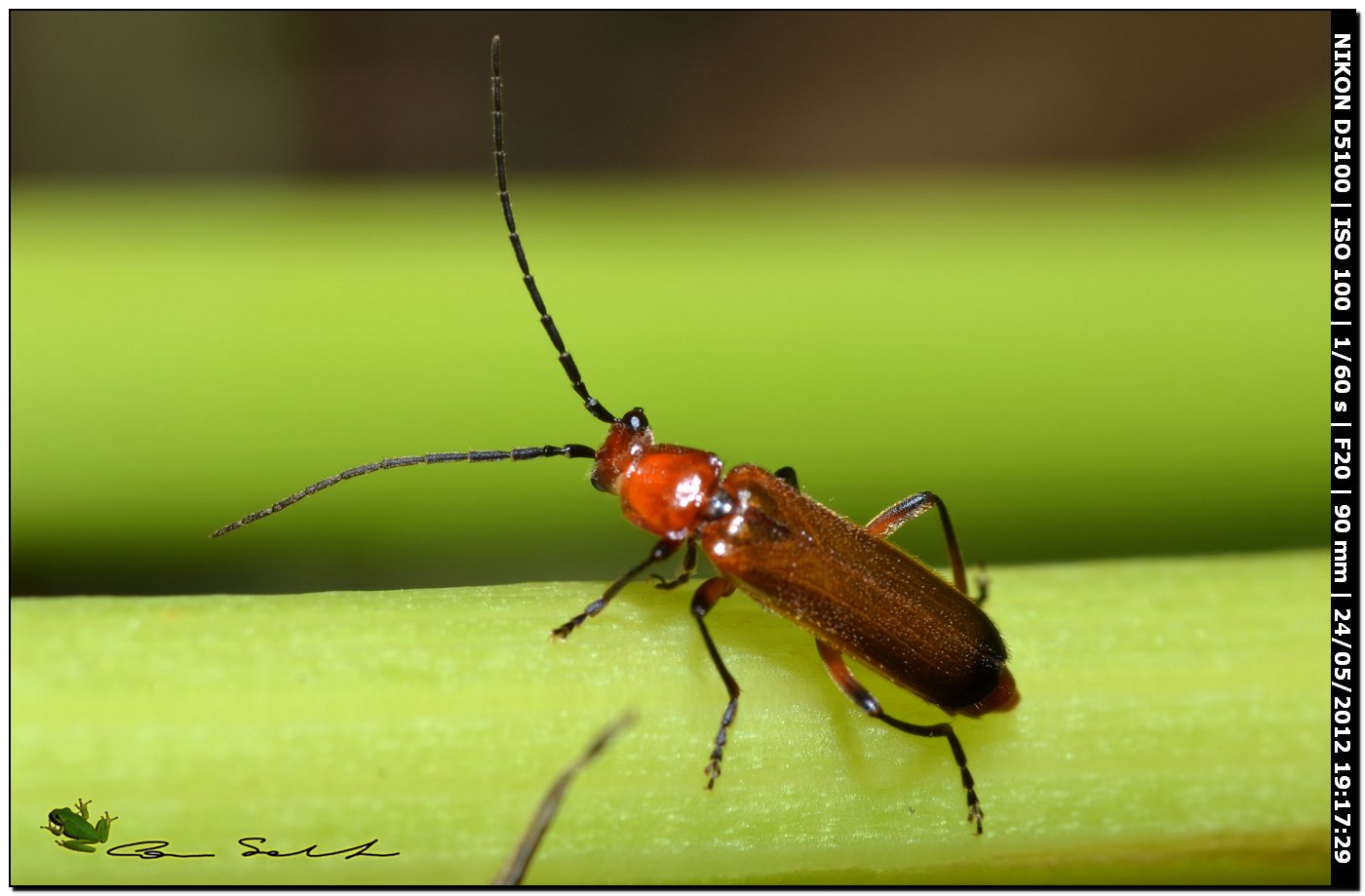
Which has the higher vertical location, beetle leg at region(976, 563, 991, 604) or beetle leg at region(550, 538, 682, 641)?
beetle leg at region(550, 538, 682, 641)

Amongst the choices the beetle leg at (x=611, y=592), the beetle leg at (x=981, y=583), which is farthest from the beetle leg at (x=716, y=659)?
the beetle leg at (x=981, y=583)

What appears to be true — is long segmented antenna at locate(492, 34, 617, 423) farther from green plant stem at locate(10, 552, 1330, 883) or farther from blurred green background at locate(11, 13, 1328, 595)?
green plant stem at locate(10, 552, 1330, 883)

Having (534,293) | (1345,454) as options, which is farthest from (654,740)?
(1345,454)

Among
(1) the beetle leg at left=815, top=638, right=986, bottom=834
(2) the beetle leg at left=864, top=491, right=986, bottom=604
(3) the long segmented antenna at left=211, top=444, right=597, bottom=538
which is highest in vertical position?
(3) the long segmented antenna at left=211, top=444, right=597, bottom=538

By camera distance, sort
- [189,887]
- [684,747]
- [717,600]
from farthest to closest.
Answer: [717,600] → [684,747] → [189,887]

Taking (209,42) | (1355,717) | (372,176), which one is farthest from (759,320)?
(209,42)

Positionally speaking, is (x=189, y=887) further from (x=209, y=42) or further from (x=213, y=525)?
(x=209, y=42)

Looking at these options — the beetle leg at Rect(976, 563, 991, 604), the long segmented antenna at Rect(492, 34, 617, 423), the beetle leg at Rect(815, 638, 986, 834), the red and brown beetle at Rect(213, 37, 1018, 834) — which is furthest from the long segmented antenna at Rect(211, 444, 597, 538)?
the beetle leg at Rect(976, 563, 991, 604)

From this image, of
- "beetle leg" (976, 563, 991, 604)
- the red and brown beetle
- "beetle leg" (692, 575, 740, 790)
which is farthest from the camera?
"beetle leg" (976, 563, 991, 604)
